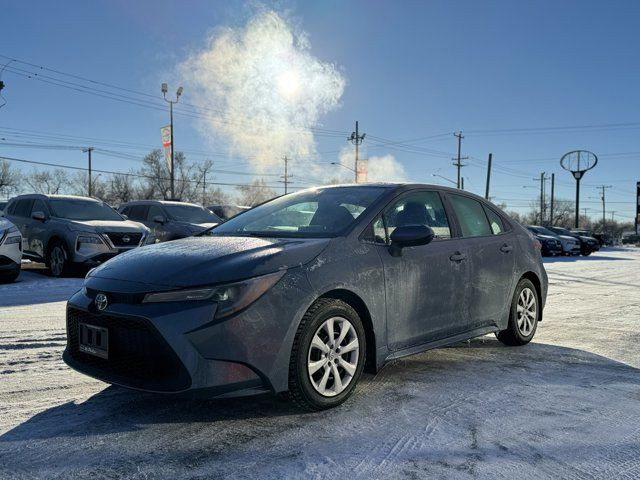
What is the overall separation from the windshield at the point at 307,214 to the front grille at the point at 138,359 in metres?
1.27

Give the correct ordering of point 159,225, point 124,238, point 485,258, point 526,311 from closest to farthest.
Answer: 1. point 485,258
2. point 526,311
3. point 124,238
4. point 159,225

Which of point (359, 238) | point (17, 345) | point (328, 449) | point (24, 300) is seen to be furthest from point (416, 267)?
point (24, 300)

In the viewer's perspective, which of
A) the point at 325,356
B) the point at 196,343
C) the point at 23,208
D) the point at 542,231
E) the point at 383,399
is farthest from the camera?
→ the point at 542,231

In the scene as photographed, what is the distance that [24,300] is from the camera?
7.46 metres

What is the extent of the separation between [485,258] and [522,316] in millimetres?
956

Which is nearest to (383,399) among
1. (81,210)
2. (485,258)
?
(485,258)

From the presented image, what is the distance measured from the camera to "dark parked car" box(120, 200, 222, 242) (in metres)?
12.0

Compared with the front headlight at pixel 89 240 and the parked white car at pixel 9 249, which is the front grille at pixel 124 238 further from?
the parked white car at pixel 9 249

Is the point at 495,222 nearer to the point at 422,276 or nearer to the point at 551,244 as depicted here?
the point at 422,276

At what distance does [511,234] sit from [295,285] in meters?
2.95

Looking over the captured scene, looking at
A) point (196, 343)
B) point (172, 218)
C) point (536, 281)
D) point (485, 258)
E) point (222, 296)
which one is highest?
point (172, 218)

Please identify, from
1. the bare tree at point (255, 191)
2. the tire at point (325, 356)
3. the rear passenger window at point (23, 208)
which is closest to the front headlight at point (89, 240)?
the rear passenger window at point (23, 208)

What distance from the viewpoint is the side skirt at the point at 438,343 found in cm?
388

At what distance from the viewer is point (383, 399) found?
12.1 ft
